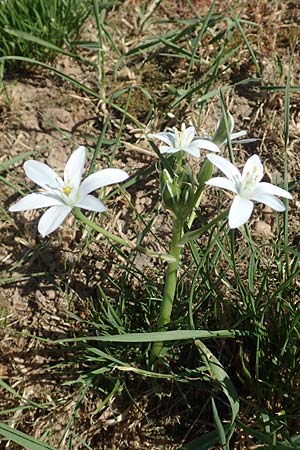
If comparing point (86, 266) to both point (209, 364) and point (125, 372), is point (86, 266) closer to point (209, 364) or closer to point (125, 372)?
point (125, 372)

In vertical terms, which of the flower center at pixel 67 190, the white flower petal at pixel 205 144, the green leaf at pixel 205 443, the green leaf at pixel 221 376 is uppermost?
Result: the white flower petal at pixel 205 144

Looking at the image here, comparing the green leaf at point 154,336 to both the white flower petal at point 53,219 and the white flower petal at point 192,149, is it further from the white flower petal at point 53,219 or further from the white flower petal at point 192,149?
the white flower petal at point 192,149

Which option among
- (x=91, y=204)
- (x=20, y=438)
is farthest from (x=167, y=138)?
(x=20, y=438)

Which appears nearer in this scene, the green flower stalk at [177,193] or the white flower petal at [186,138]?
the green flower stalk at [177,193]

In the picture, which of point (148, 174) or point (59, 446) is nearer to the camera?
point (59, 446)

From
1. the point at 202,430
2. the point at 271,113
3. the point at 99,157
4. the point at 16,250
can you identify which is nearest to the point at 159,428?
the point at 202,430

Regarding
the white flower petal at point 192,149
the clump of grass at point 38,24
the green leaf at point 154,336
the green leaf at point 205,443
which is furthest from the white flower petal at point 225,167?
the clump of grass at point 38,24
